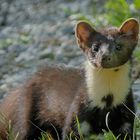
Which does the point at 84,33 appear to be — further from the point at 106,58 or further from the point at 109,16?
the point at 109,16

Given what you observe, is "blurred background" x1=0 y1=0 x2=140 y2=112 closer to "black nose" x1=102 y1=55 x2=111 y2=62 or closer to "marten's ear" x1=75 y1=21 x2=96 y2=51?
"marten's ear" x1=75 y1=21 x2=96 y2=51

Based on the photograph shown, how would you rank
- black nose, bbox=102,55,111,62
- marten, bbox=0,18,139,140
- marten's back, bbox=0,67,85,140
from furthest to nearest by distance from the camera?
1. marten's back, bbox=0,67,85,140
2. marten, bbox=0,18,139,140
3. black nose, bbox=102,55,111,62

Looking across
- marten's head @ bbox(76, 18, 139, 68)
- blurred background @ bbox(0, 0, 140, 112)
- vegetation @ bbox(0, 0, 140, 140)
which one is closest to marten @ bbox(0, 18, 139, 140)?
marten's head @ bbox(76, 18, 139, 68)

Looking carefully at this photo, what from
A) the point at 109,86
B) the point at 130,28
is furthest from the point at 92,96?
the point at 130,28

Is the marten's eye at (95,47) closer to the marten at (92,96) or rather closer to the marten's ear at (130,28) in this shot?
the marten at (92,96)

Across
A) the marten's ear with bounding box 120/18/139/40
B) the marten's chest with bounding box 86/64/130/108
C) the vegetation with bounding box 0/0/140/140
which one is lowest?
the vegetation with bounding box 0/0/140/140

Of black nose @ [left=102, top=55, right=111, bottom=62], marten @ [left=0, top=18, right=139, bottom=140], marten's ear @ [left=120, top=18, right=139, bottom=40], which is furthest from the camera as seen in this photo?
marten's ear @ [left=120, top=18, right=139, bottom=40]

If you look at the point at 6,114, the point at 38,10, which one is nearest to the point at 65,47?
the point at 38,10
